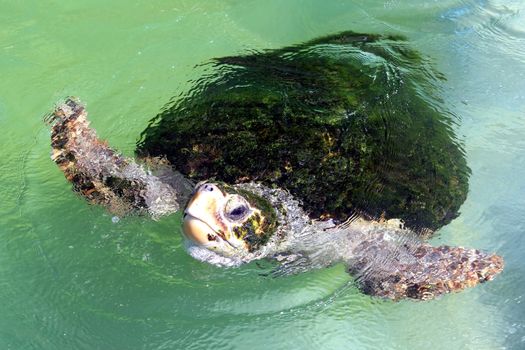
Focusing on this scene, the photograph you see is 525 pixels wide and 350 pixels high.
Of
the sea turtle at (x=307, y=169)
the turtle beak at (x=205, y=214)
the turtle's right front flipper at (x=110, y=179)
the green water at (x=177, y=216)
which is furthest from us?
the green water at (x=177, y=216)

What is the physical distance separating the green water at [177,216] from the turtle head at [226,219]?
0.73 metres

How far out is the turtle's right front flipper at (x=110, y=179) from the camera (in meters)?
3.50

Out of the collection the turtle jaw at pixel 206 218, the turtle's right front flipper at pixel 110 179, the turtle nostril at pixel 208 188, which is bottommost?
the turtle's right front flipper at pixel 110 179

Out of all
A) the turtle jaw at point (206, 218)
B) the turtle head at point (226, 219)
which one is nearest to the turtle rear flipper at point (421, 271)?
the turtle head at point (226, 219)

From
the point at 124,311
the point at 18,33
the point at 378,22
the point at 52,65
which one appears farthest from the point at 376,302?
the point at 18,33

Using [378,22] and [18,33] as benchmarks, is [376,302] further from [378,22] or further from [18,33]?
[18,33]

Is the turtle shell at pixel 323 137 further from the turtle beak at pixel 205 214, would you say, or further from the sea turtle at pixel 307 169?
the turtle beak at pixel 205 214

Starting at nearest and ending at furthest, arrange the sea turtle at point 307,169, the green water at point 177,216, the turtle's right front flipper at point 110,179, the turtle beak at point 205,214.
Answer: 1. the turtle beak at point 205,214
2. the sea turtle at point 307,169
3. the turtle's right front flipper at point 110,179
4. the green water at point 177,216

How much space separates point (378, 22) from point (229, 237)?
3479 millimetres

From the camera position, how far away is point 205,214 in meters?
2.68

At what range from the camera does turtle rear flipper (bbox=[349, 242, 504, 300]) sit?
3.76 m

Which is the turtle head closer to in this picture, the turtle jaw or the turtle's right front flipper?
the turtle jaw

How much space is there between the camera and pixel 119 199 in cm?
356

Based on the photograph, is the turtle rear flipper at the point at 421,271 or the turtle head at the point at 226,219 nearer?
the turtle head at the point at 226,219
